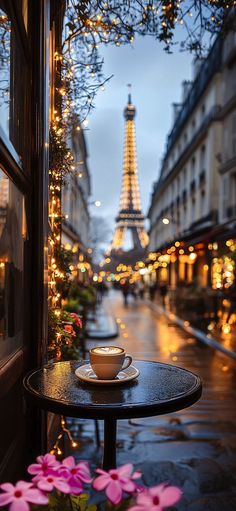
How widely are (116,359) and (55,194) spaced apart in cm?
211

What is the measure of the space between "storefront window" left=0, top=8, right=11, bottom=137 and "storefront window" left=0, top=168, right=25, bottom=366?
1.04 feet

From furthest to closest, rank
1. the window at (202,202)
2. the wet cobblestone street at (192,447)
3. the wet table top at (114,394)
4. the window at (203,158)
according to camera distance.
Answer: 1. the window at (203,158)
2. the window at (202,202)
3. the wet cobblestone street at (192,447)
4. the wet table top at (114,394)

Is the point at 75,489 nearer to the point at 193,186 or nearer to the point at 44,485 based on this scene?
the point at 44,485

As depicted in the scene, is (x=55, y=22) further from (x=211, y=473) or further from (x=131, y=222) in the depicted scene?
(x=131, y=222)

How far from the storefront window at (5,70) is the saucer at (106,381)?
1312 mm

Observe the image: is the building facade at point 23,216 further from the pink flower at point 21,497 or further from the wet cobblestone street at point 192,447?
the wet cobblestone street at point 192,447

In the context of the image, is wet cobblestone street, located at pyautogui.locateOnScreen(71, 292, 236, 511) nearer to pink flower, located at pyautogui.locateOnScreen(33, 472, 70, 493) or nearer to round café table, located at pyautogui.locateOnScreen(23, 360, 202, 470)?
round café table, located at pyautogui.locateOnScreen(23, 360, 202, 470)

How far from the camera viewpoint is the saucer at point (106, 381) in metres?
2.17

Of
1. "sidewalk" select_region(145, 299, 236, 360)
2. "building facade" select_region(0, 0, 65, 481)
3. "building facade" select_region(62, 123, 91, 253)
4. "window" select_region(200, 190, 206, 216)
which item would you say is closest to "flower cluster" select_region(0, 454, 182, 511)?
"building facade" select_region(0, 0, 65, 481)

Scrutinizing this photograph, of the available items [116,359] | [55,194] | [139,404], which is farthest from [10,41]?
[139,404]

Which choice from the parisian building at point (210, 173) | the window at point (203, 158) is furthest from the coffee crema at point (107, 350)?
the window at point (203, 158)

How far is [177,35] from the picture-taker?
445 cm

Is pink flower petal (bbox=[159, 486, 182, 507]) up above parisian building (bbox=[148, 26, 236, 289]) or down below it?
below

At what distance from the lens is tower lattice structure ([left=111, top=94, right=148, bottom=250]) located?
80250mm
